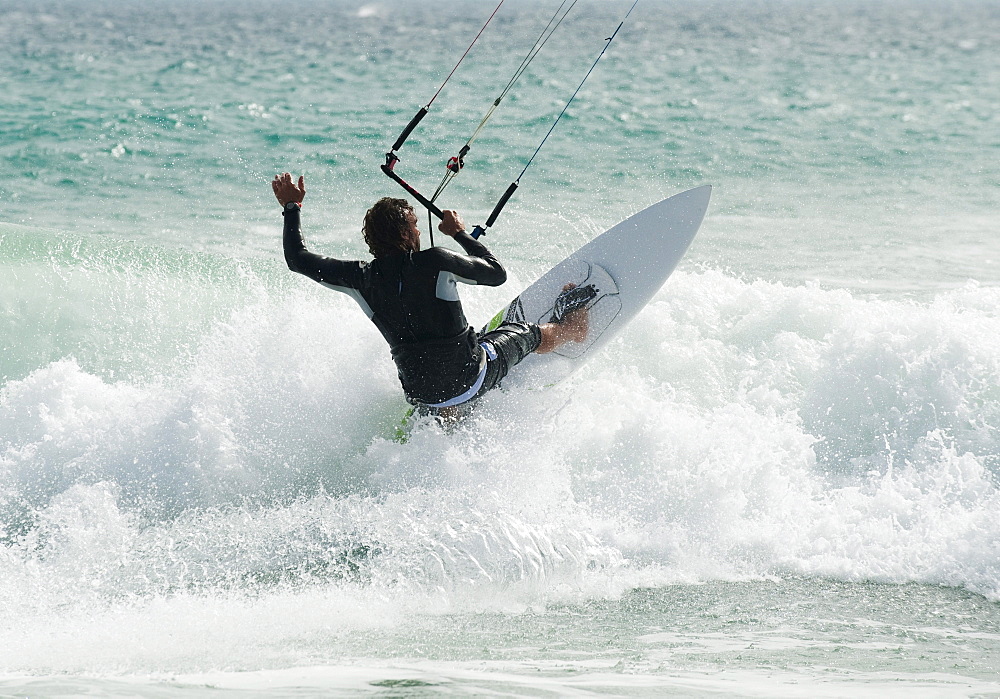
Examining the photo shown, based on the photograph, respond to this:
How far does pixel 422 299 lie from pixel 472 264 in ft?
0.85

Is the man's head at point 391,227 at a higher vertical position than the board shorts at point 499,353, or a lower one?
higher

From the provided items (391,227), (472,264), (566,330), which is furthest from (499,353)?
(391,227)

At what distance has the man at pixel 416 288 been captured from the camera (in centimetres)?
406

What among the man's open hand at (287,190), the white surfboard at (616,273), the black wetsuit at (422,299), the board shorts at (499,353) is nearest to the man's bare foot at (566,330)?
the white surfboard at (616,273)

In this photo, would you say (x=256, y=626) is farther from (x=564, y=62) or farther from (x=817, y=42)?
(x=817, y=42)

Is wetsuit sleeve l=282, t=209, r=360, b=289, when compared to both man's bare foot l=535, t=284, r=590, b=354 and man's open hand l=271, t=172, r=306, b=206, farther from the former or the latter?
man's bare foot l=535, t=284, r=590, b=354

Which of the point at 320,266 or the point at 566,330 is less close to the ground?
the point at 320,266

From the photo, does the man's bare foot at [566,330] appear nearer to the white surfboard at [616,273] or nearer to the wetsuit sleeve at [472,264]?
the white surfboard at [616,273]

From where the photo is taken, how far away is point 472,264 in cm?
414

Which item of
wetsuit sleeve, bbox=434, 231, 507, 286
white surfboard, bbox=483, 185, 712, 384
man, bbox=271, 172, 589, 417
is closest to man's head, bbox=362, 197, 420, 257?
man, bbox=271, 172, 589, 417

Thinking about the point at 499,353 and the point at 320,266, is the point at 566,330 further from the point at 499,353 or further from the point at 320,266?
the point at 320,266

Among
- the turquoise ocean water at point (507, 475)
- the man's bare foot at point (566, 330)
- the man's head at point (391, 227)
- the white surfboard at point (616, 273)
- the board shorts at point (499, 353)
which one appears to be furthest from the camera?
the white surfboard at point (616, 273)

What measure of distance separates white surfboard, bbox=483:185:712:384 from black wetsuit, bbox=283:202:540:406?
1156 millimetres

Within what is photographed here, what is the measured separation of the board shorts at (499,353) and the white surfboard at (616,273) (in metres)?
0.39
